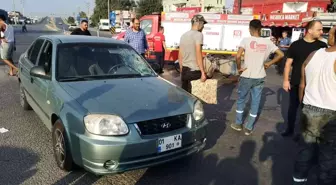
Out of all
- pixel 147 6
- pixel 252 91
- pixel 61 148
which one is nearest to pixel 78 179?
pixel 61 148

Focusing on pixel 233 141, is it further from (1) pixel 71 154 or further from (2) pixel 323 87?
(1) pixel 71 154

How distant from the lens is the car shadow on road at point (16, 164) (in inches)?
129

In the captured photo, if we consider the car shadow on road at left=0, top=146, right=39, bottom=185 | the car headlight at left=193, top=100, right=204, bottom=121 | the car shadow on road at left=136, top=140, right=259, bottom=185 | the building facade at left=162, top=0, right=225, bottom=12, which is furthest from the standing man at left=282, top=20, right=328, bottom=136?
the building facade at left=162, top=0, right=225, bottom=12

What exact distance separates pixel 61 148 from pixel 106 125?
0.80 meters

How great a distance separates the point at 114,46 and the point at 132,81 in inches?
33.8

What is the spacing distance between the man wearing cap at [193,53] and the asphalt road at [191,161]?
99 cm

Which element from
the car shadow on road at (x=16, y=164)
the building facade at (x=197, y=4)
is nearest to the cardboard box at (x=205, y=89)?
the car shadow on road at (x=16, y=164)

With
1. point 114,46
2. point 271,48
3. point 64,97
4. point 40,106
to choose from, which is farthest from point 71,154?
point 271,48

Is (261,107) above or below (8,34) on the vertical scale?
below

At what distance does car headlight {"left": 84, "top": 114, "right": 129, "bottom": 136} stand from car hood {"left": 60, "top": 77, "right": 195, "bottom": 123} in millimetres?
59

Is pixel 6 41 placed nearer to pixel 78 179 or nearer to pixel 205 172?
pixel 78 179

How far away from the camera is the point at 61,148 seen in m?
3.36

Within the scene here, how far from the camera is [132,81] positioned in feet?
12.9

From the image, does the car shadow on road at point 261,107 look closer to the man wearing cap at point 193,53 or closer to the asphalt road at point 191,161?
the asphalt road at point 191,161
